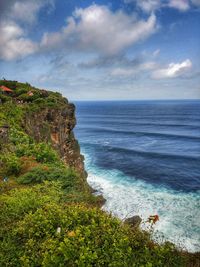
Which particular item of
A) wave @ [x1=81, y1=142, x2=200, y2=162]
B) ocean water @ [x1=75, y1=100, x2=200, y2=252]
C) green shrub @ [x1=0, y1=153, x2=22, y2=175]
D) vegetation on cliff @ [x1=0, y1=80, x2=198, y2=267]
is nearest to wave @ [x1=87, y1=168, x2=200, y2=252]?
ocean water @ [x1=75, y1=100, x2=200, y2=252]

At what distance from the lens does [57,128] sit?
99.9 feet

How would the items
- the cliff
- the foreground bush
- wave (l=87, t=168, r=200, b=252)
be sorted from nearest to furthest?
1. the foreground bush
2. wave (l=87, t=168, r=200, b=252)
3. the cliff

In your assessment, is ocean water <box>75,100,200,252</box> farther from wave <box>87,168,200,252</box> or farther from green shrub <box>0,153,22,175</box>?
green shrub <box>0,153,22,175</box>

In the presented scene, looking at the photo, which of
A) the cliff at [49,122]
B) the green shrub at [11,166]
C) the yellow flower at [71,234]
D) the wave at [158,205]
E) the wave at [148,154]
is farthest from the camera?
the wave at [148,154]

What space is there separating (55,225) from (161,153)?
51.0 meters

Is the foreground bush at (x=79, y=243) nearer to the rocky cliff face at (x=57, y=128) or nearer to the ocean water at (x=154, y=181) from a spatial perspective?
the ocean water at (x=154, y=181)

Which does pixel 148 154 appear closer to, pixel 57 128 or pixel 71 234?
pixel 57 128

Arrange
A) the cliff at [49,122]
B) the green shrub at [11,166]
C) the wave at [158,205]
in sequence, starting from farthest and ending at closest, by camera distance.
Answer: the cliff at [49,122] < the wave at [158,205] < the green shrub at [11,166]

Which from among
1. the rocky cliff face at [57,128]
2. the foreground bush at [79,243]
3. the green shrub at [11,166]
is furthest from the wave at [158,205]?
the foreground bush at [79,243]

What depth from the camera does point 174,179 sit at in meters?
40.4

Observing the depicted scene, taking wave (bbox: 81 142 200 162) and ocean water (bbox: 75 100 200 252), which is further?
wave (bbox: 81 142 200 162)

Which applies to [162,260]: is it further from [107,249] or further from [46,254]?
[46,254]

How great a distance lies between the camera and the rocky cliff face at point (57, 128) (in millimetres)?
27859

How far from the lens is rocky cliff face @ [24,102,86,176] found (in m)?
27.9
